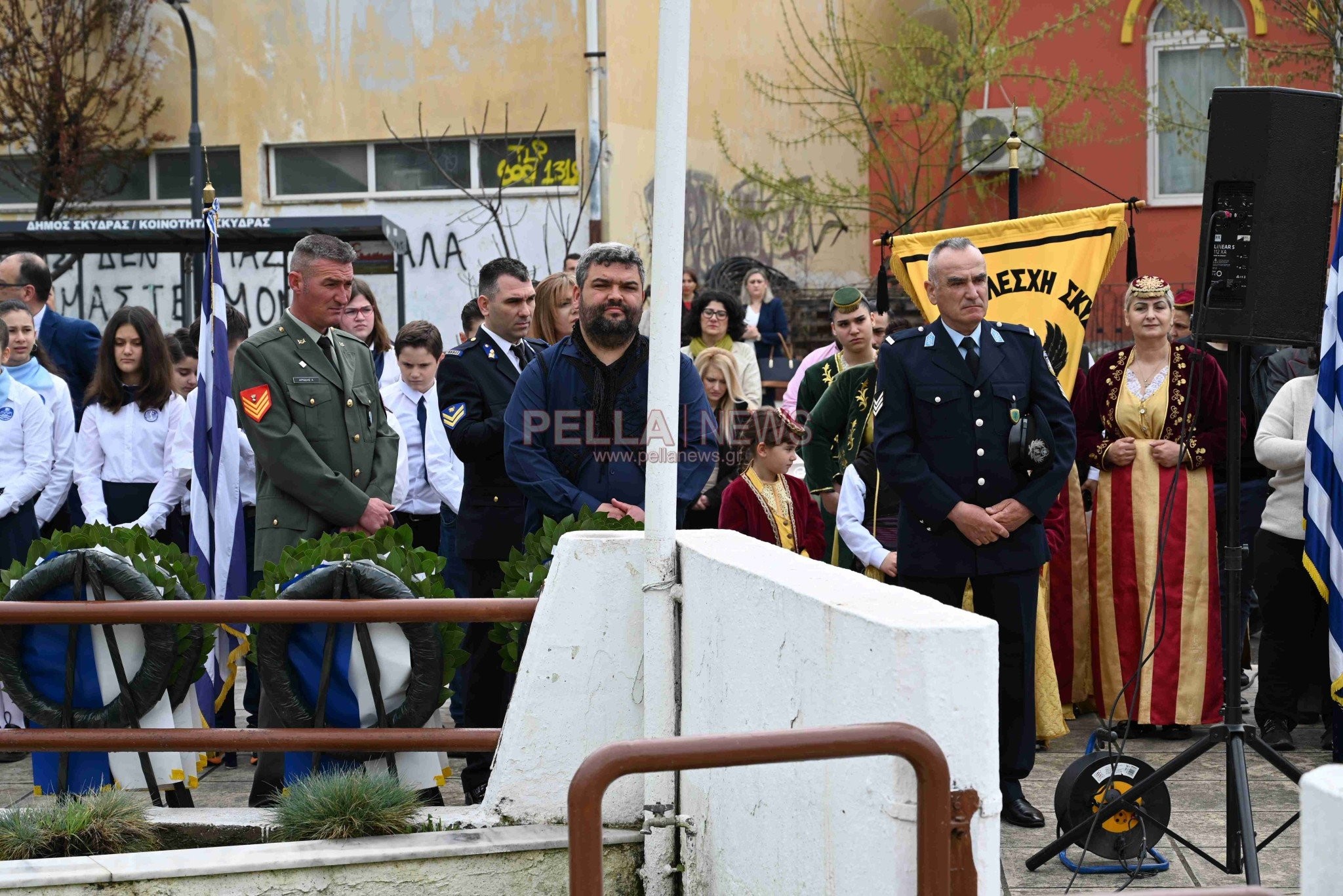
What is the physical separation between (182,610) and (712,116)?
1645cm

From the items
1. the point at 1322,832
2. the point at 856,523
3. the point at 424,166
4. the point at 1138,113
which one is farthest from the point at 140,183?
the point at 1322,832

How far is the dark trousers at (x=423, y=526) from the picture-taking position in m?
7.91

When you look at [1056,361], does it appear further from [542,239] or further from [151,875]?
[542,239]

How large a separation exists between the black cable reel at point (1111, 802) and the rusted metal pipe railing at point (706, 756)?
7.68ft

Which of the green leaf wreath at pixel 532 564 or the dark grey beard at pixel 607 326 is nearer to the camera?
the green leaf wreath at pixel 532 564

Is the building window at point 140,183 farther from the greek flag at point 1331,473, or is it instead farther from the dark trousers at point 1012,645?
the greek flag at point 1331,473

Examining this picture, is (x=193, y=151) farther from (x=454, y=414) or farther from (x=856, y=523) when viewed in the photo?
(x=856, y=523)

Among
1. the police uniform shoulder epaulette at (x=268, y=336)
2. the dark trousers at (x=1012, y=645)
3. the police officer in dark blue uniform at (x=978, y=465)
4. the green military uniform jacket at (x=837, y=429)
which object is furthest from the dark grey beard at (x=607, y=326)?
the green military uniform jacket at (x=837, y=429)

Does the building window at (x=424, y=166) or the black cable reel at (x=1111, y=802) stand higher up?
the building window at (x=424, y=166)

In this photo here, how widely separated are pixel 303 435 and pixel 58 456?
2210mm

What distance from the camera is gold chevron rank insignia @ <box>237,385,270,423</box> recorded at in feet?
18.9

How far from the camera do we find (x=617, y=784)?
467 centimetres

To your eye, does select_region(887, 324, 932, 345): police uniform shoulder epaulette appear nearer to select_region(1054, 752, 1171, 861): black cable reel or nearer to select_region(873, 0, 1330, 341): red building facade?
select_region(1054, 752, 1171, 861): black cable reel

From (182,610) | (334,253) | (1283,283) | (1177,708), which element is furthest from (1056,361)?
(182,610)
